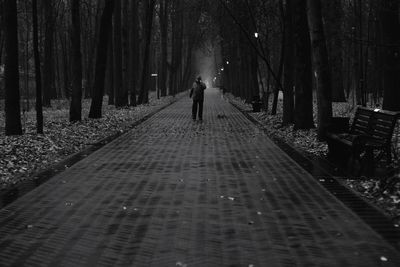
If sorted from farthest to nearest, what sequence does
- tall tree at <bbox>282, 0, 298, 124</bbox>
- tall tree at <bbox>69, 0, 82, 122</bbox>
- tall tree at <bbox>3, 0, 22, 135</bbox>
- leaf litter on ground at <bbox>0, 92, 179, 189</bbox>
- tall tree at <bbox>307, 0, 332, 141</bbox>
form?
tall tree at <bbox>69, 0, 82, 122</bbox> < tall tree at <bbox>282, 0, 298, 124</bbox> < tall tree at <bbox>3, 0, 22, 135</bbox> < tall tree at <bbox>307, 0, 332, 141</bbox> < leaf litter on ground at <bbox>0, 92, 179, 189</bbox>

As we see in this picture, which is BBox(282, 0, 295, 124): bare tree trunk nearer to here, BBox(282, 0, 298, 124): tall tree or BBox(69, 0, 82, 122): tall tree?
BBox(282, 0, 298, 124): tall tree

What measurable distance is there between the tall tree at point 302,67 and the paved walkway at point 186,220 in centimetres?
552

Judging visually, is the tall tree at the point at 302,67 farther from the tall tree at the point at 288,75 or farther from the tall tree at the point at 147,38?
the tall tree at the point at 147,38

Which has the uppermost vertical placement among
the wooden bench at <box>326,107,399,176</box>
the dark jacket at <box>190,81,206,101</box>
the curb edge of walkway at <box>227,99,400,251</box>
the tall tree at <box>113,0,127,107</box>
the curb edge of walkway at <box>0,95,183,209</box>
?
the tall tree at <box>113,0,127,107</box>

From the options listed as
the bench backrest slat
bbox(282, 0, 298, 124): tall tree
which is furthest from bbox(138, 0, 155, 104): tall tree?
the bench backrest slat

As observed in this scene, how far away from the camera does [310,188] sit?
8.44 metres

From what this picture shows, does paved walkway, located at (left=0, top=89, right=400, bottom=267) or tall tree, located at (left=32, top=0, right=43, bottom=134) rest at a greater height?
tall tree, located at (left=32, top=0, right=43, bottom=134)

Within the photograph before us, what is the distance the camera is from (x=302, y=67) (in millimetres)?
16281

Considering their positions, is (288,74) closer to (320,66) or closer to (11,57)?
(320,66)

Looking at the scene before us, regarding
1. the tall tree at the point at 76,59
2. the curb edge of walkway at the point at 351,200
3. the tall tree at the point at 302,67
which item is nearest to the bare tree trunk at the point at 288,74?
the tall tree at the point at 302,67

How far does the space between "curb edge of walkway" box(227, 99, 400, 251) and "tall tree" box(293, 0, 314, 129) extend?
4.21m

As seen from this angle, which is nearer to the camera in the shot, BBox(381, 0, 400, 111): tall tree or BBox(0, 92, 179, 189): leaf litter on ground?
BBox(0, 92, 179, 189): leaf litter on ground

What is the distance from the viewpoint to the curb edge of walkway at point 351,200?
5.90m

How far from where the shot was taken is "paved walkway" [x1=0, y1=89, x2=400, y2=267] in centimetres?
512
